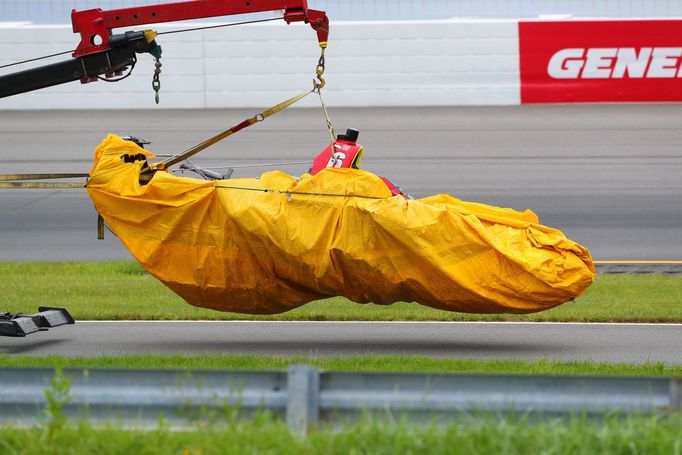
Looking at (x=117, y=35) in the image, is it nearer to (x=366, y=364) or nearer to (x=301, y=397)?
(x=366, y=364)

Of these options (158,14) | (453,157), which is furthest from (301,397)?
(453,157)

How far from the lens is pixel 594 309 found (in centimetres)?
1162

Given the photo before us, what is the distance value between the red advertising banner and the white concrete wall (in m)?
0.52

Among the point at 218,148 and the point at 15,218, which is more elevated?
the point at 218,148

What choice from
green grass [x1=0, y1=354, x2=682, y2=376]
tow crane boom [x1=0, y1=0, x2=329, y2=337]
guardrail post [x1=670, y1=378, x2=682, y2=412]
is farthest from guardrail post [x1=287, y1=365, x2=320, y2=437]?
tow crane boom [x1=0, y1=0, x2=329, y2=337]

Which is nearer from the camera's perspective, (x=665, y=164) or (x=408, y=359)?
(x=408, y=359)

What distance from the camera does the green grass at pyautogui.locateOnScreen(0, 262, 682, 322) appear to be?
1134 centimetres

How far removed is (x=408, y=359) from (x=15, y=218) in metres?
9.94

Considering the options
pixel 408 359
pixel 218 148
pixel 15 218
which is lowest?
pixel 408 359

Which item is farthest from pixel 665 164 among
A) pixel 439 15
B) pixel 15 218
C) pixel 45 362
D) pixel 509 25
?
pixel 45 362

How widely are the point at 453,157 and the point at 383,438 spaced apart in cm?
1514

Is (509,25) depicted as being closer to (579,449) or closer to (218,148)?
(218,148)

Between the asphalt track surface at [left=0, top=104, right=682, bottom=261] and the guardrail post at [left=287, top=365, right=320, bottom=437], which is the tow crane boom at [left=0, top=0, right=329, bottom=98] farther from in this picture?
the asphalt track surface at [left=0, top=104, right=682, bottom=261]

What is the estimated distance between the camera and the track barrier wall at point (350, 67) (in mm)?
22844
